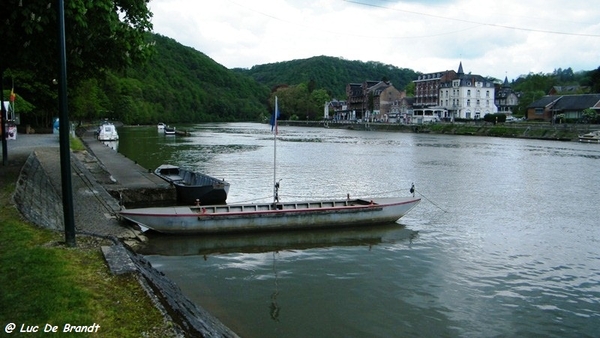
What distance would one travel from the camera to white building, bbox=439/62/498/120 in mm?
139250

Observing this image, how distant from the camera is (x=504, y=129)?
100125 millimetres

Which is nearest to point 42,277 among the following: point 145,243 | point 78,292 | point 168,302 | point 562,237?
point 78,292

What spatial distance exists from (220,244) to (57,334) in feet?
37.2

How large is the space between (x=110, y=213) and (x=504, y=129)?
95.7 meters

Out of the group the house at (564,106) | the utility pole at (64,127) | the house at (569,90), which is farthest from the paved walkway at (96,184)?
the house at (569,90)

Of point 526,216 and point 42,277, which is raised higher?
point 42,277

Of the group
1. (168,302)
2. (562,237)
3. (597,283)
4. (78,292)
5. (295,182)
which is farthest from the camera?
(295,182)

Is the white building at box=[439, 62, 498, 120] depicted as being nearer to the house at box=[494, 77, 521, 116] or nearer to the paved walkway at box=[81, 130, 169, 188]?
the house at box=[494, 77, 521, 116]

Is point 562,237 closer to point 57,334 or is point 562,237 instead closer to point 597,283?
point 597,283

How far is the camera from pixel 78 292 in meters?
8.31

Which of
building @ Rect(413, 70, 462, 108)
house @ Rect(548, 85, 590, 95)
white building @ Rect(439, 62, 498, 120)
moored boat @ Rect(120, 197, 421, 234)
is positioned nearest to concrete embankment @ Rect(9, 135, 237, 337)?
moored boat @ Rect(120, 197, 421, 234)

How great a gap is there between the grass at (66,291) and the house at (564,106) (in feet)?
355

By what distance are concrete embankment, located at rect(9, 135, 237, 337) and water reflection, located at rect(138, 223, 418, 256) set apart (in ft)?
3.51

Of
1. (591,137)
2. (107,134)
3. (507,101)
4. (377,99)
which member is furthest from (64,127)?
(507,101)
